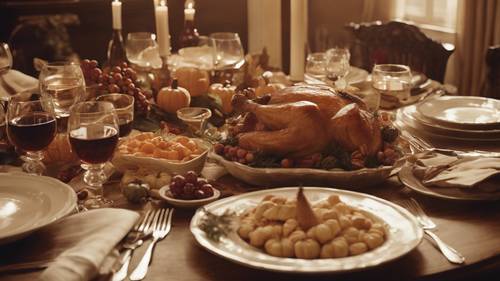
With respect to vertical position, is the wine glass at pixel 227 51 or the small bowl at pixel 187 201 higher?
the wine glass at pixel 227 51

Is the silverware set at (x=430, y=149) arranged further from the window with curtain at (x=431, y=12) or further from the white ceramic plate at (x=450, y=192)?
the window with curtain at (x=431, y=12)

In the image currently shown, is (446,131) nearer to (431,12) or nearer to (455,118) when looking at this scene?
(455,118)

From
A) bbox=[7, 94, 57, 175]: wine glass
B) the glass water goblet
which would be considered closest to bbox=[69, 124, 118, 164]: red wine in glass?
bbox=[7, 94, 57, 175]: wine glass

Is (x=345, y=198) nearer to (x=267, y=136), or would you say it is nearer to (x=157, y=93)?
(x=267, y=136)

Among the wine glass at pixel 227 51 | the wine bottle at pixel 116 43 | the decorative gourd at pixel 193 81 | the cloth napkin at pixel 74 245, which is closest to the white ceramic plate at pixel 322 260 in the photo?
the cloth napkin at pixel 74 245

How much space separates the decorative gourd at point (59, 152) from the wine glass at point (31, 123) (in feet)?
0.42

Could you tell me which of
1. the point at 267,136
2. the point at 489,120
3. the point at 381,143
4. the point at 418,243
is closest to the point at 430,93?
the point at 489,120

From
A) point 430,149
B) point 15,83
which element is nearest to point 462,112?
point 430,149

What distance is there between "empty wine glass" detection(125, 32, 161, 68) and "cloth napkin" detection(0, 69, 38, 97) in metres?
0.33

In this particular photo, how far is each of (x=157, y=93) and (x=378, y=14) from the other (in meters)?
2.72

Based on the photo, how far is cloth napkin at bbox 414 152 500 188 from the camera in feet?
4.31

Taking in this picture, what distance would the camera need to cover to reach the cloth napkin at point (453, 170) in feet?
4.31

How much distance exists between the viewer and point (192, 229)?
1.14 meters

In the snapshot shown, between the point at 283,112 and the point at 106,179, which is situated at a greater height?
the point at 283,112
